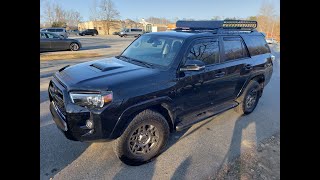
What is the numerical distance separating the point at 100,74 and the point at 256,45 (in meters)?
3.70

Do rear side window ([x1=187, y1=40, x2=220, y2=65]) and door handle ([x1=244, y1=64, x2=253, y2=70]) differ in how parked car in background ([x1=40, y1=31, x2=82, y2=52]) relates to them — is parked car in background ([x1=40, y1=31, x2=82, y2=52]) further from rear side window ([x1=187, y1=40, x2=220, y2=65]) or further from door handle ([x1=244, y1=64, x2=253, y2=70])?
door handle ([x1=244, y1=64, x2=253, y2=70])

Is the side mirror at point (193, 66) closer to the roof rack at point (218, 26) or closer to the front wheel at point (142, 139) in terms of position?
the front wheel at point (142, 139)

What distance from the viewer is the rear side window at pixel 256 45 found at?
16.0ft

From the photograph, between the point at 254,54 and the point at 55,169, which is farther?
the point at 254,54

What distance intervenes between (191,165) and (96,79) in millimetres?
1755

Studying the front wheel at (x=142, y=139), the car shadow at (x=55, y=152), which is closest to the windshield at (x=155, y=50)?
the front wheel at (x=142, y=139)

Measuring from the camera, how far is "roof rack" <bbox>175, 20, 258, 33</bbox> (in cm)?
462

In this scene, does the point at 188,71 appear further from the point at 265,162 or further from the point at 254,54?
the point at 254,54

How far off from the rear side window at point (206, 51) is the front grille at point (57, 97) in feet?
6.38

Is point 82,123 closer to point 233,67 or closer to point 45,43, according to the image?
point 233,67

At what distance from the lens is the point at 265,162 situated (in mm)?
3354

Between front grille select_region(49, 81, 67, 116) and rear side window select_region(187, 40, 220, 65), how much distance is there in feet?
6.38

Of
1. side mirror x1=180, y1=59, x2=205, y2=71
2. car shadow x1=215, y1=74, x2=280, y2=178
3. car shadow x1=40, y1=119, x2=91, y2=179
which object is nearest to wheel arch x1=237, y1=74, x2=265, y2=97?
car shadow x1=215, y1=74, x2=280, y2=178
